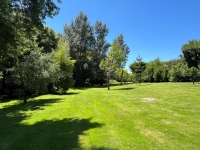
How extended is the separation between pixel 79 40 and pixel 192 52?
23235 millimetres

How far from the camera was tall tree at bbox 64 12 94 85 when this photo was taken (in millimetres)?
36781

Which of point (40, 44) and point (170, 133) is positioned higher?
point (40, 44)

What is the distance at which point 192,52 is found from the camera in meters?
34.3

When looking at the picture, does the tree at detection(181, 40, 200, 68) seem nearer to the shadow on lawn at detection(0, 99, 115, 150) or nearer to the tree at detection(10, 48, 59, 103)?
the tree at detection(10, 48, 59, 103)

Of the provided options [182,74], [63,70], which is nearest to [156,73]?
[182,74]

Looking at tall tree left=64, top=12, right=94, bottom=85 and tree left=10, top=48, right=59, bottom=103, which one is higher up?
tall tree left=64, top=12, right=94, bottom=85

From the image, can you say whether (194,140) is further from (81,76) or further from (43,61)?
(81,76)

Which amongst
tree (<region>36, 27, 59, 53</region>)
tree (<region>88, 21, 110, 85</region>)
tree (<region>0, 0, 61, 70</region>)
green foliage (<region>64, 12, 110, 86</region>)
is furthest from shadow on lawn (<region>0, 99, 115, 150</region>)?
tree (<region>88, 21, 110, 85</region>)

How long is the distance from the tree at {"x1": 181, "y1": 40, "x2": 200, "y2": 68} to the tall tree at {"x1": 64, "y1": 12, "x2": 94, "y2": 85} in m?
20.1

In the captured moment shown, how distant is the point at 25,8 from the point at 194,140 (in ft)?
27.0

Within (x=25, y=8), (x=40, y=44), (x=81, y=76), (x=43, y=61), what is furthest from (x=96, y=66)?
(x=25, y=8)

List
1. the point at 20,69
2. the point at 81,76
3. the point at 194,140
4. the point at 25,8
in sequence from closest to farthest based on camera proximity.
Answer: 1. the point at 194,140
2. the point at 25,8
3. the point at 20,69
4. the point at 81,76

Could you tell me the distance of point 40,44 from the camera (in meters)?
27.6

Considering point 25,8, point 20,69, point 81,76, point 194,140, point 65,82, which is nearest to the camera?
point 194,140
